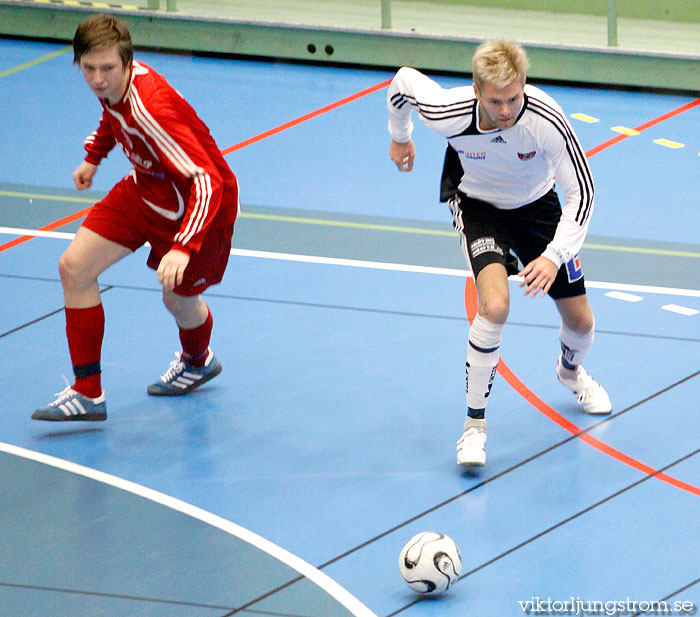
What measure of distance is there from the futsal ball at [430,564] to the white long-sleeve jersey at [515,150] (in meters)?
1.18

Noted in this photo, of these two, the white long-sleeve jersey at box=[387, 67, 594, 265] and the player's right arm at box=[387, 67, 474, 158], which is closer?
the white long-sleeve jersey at box=[387, 67, 594, 265]

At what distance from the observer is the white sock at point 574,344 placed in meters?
5.37

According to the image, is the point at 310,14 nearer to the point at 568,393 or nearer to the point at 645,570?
the point at 568,393

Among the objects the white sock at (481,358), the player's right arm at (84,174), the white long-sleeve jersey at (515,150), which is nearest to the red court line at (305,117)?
the player's right arm at (84,174)

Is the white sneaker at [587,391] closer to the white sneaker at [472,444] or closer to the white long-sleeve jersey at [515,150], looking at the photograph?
the white sneaker at [472,444]

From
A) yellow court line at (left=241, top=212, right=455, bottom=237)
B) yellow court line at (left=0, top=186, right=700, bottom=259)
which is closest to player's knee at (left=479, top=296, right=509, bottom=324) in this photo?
yellow court line at (left=0, top=186, right=700, bottom=259)

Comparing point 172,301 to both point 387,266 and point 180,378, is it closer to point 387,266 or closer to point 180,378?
point 180,378

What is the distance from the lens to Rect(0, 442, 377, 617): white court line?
14.1ft

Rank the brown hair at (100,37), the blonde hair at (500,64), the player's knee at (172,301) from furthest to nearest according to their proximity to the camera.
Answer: the player's knee at (172,301), the brown hair at (100,37), the blonde hair at (500,64)

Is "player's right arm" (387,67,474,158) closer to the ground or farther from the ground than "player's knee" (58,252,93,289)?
farther from the ground

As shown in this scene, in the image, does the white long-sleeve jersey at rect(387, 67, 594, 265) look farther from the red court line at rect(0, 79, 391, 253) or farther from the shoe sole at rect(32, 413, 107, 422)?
the red court line at rect(0, 79, 391, 253)

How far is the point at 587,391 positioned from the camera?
5496 millimetres

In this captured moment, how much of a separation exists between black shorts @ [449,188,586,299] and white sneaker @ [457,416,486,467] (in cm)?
62

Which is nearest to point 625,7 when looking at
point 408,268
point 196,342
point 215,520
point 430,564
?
point 408,268
